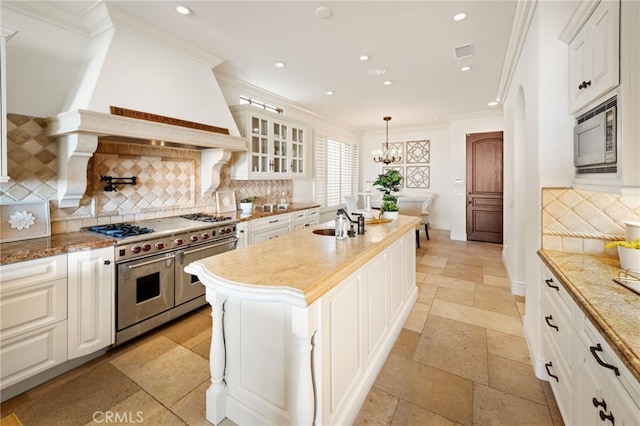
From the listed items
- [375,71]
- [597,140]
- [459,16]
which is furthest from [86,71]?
[597,140]

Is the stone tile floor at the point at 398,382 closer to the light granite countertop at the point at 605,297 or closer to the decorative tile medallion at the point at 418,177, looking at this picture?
the light granite countertop at the point at 605,297

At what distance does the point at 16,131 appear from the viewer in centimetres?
235

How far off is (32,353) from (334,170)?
5922 mm

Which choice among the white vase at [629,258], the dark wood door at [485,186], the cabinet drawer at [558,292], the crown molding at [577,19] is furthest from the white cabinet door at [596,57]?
the dark wood door at [485,186]

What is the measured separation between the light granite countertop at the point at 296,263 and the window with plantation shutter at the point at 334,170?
14.1 feet

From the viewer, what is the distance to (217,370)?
169 cm

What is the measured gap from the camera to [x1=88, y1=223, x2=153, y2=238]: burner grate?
2473 mm

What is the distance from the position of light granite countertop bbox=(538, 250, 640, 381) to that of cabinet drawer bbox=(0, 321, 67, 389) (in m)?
3.08

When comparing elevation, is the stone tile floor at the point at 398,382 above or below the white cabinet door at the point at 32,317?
below

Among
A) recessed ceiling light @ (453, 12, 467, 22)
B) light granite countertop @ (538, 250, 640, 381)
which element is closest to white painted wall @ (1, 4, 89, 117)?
recessed ceiling light @ (453, 12, 467, 22)

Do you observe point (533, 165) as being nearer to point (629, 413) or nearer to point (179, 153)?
point (629, 413)

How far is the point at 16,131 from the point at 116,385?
214 centimetres

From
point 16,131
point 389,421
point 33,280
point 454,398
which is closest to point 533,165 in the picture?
point 454,398

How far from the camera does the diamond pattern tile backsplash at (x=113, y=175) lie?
7.80 ft
